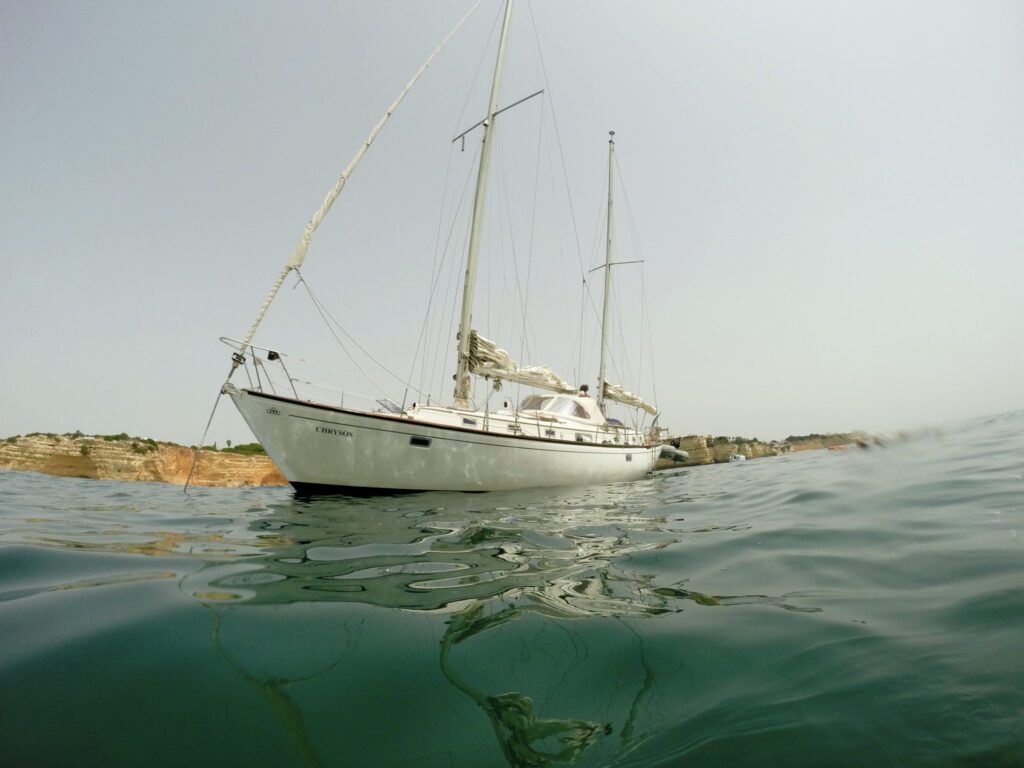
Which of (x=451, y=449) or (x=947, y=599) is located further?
(x=451, y=449)

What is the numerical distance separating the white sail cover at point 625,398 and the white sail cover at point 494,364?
28.6 feet

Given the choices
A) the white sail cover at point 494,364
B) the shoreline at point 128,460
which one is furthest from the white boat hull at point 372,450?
the shoreline at point 128,460

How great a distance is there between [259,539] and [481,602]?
283cm

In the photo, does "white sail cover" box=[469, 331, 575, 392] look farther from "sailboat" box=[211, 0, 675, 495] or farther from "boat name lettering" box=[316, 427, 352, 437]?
"boat name lettering" box=[316, 427, 352, 437]

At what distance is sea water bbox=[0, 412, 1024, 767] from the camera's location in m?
1.11

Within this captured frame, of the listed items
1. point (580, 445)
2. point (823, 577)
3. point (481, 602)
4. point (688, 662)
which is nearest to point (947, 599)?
point (823, 577)

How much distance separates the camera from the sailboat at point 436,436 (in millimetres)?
8977

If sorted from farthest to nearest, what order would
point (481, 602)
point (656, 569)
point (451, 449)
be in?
point (451, 449) → point (656, 569) → point (481, 602)

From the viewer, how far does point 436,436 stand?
9.78 m

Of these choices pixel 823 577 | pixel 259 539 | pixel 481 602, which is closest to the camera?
pixel 481 602

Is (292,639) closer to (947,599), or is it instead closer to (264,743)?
(264,743)

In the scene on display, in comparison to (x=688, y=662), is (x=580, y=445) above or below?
above

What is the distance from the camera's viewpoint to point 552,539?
4.06 meters

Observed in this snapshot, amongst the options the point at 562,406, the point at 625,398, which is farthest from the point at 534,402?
the point at 625,398
